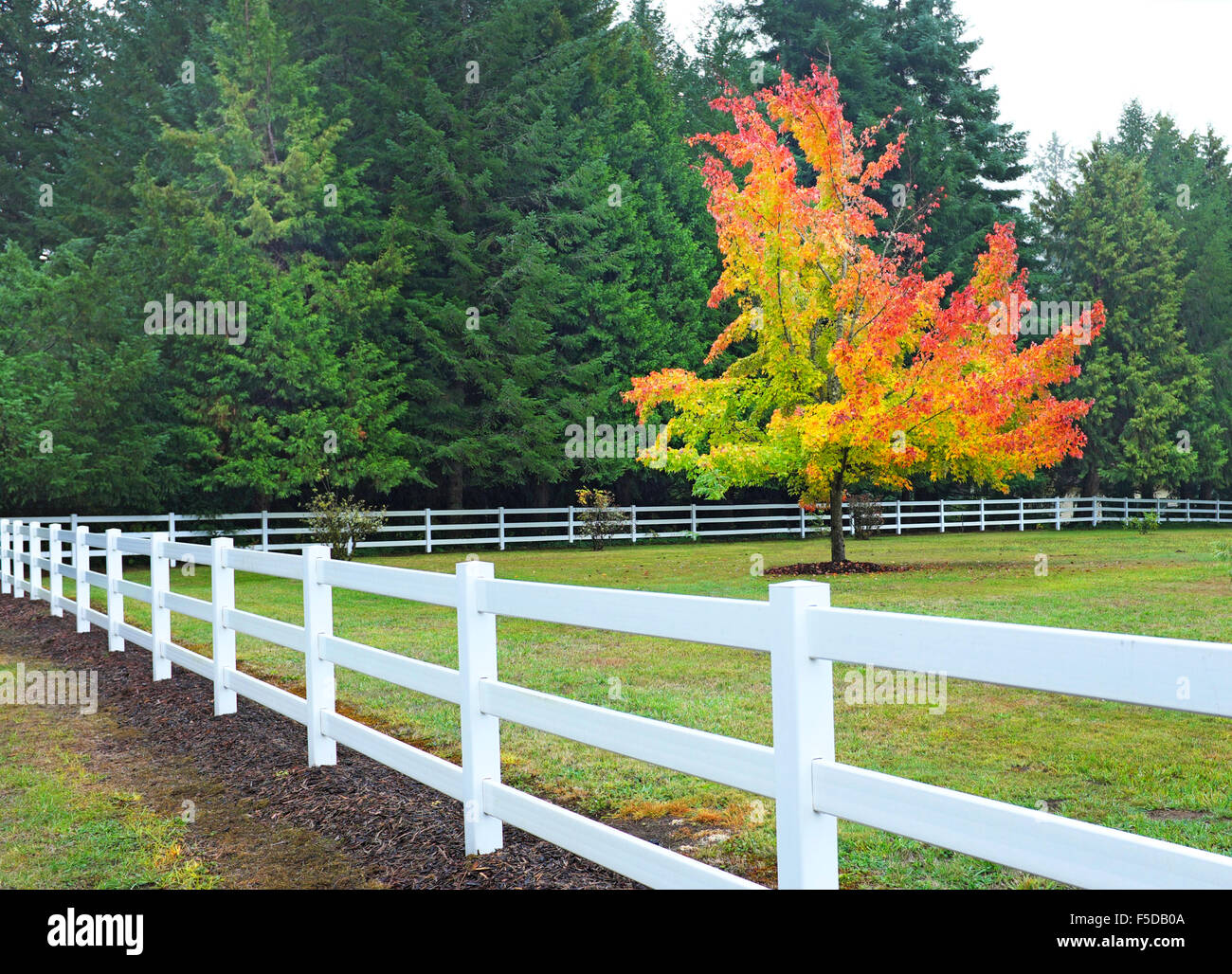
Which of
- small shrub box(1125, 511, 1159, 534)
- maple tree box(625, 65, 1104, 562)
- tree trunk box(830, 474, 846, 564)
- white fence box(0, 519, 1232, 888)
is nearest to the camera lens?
white fence box(0, 519, 1232, 888)

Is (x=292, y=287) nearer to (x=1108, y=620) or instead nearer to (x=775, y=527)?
(x=775, y=527)

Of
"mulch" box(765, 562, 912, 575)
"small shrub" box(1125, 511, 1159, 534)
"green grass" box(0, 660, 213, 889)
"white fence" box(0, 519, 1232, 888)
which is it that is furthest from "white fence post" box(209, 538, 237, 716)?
"small shrub" box(1125, 511, 1159, 534)

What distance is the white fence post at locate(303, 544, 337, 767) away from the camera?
6.89 m

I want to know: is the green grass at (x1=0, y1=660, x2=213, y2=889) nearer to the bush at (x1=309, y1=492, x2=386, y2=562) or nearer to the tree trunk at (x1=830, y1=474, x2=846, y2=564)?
the bush at (x1=309, y1=492, x2=386, y2=562)

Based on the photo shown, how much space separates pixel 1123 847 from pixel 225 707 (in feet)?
24.2

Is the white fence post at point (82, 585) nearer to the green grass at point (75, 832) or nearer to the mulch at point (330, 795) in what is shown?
the mulch at point (330, 795)

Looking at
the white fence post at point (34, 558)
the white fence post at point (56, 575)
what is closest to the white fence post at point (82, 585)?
the white fence post at point (56, 575)

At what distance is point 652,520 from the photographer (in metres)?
36.1

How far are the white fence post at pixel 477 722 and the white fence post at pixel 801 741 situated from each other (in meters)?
2.00

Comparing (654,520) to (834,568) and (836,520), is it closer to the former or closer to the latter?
(836,520)

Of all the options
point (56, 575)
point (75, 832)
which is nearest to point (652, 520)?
point (56, 575)

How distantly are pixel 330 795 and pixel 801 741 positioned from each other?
3.74 metres

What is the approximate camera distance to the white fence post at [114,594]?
12.0 metres
